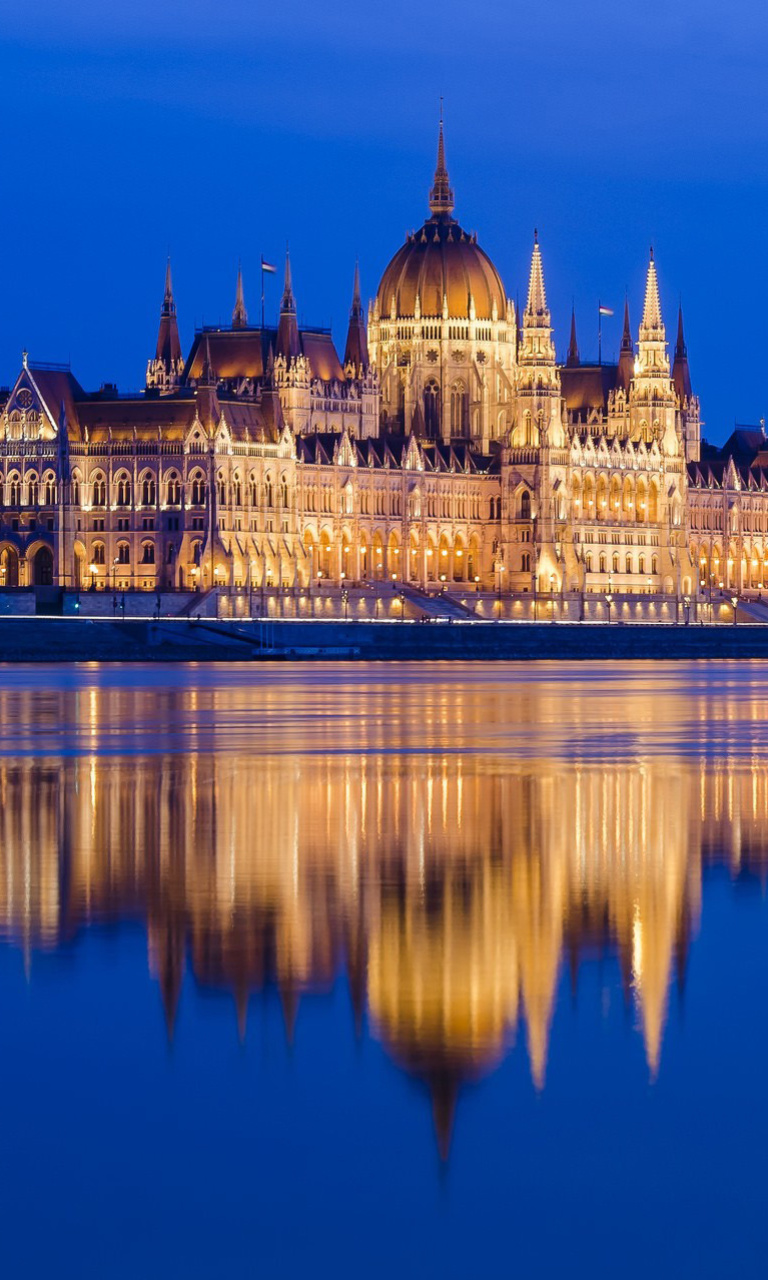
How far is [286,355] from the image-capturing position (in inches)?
6334

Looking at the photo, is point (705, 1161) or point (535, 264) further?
point (535, 264)

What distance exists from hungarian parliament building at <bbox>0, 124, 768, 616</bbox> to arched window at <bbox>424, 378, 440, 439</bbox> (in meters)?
0.23

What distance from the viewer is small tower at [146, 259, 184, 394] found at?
16362 cm

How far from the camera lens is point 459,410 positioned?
18125 centimetres

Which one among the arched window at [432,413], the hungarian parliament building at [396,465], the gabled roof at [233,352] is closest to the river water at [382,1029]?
the hungarian parliament building at [396,465]

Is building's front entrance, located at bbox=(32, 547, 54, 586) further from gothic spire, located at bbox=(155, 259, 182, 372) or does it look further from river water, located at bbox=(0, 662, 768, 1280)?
river water, located at bbox=(0, 662, 768, 1280)

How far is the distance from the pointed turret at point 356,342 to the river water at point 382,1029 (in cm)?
13899

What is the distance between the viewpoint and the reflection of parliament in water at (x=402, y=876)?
1784 centimetres

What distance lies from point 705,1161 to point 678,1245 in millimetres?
1352

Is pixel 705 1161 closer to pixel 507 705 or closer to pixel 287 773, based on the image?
pixel 287 773

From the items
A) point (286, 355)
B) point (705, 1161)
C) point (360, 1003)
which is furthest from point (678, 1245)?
point (286, 355)

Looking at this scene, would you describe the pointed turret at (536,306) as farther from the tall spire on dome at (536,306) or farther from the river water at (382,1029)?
the river water at (382,1029)

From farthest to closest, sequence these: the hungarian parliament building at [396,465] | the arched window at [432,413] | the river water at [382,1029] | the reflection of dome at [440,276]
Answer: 1. the arched window at [432,413]
2. the reflection of dome at [440,276]
3. the hungarian parliament building at [396,465]
4. the river water at [382,1029]

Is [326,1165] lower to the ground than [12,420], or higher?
lower
